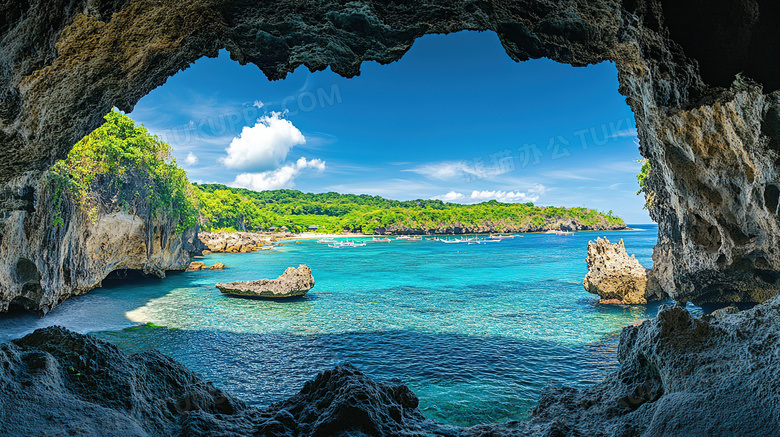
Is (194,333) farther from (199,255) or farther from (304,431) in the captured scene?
(199,255)

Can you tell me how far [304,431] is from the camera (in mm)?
4207

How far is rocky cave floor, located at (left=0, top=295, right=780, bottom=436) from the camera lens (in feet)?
11.2

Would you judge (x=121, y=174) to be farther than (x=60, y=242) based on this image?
Yes

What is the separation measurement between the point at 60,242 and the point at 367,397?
1907cm

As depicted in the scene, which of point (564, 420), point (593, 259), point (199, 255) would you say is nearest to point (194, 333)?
point (564, 420)

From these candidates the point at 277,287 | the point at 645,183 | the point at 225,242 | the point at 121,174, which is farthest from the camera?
the point at 225,242

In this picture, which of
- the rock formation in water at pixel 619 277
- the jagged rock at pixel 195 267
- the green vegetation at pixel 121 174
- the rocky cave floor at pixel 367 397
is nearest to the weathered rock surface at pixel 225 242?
the jagged rock at pixel 195 267

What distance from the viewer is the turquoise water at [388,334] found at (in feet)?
39.0

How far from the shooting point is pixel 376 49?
6.25m

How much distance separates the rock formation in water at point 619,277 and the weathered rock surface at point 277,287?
1962 cm

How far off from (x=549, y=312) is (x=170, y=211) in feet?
99.4

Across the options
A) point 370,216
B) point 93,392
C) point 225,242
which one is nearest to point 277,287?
point 93,392

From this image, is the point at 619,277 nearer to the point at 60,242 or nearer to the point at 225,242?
the point at 60,242

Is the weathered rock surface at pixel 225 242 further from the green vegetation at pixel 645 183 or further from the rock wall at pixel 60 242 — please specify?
the green vegetation at pixel 645 183
